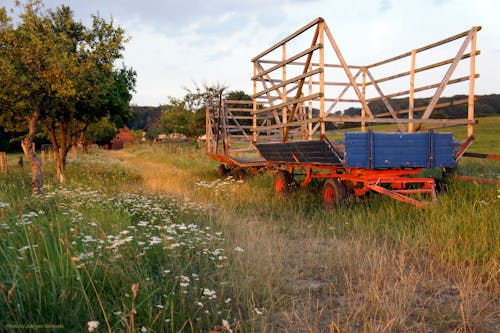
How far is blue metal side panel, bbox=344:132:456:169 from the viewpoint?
6129 mm

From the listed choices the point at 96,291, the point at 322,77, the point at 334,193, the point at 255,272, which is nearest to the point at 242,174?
the point at 334,193

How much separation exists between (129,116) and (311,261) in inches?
496

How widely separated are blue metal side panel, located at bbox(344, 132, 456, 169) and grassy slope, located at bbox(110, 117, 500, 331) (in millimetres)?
695

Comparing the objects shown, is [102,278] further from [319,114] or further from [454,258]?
[319,114]

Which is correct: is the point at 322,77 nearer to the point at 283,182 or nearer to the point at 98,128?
the point at 283,182

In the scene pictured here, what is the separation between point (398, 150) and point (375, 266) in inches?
124

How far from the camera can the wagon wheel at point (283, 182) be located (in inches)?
352

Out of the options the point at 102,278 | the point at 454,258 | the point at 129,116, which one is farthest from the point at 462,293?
the point at 129,116

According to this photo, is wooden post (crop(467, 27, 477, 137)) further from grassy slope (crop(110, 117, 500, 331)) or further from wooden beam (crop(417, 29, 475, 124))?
grassy slope (crop(110, 117, 500, 331))

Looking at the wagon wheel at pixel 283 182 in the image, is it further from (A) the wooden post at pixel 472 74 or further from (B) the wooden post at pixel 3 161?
(B) the wooden post at pixel 3 161

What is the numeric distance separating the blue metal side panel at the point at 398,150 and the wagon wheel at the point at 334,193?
2.57 feet

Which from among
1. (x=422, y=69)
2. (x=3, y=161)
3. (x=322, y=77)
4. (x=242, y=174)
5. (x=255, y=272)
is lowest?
(x=255, y=272)

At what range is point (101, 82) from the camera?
1060 cm

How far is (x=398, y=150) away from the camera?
6328 millimetres
